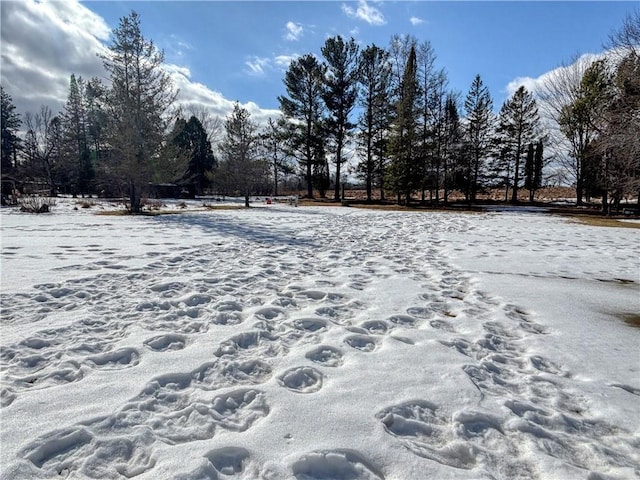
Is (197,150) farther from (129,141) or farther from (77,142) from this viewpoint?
(129,141)

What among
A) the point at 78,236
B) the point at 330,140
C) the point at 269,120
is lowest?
the point at 78,236

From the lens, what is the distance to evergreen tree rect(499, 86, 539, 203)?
99.9 feet

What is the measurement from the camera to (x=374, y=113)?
2783 centimetres

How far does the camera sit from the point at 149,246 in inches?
251

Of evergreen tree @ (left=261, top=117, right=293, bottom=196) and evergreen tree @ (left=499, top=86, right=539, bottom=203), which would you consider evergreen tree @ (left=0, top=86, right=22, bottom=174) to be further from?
evergreen tree @ (left=499, top=86, right=539, bottom=203)

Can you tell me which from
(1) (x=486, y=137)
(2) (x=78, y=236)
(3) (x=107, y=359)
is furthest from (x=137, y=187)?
(1) (x=486, y=137)

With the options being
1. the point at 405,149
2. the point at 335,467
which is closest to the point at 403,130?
the point at 405,149

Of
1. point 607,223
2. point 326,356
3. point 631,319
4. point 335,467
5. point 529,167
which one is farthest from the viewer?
point 529,167

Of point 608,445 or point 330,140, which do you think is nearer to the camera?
point 608,445

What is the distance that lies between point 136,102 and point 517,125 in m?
31.5

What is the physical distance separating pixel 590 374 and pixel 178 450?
2564 millimetres

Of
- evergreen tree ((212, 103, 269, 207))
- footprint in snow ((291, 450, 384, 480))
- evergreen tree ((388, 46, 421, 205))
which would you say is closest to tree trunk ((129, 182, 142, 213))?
evergreen tree ((212, 103, 269, 207))

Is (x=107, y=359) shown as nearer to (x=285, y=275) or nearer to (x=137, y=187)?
(x=285, y=275)

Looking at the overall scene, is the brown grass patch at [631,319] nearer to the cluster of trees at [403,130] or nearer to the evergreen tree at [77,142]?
the cluster of trees at [403,130]
